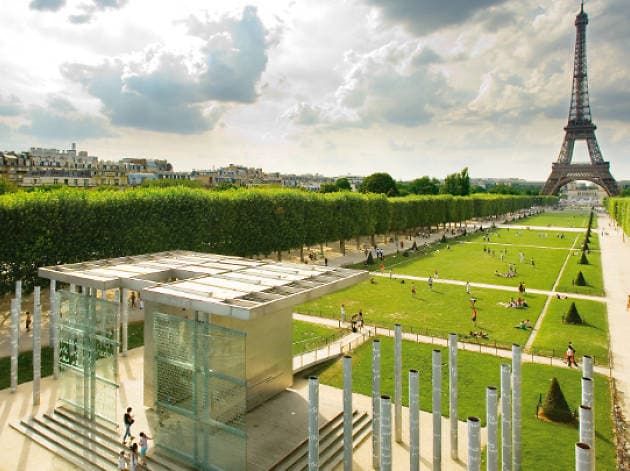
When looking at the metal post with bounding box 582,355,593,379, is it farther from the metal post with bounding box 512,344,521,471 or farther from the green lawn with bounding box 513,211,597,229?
the green lawn with bounding box 513,211,597,229

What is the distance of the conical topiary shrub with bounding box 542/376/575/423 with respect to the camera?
18078mm

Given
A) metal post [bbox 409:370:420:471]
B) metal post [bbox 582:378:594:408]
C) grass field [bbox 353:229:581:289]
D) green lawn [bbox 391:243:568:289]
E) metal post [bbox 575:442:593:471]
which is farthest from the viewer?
grass field [bbox 353:229:581:289]

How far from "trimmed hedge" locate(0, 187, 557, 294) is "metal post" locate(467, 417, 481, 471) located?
29.3 m

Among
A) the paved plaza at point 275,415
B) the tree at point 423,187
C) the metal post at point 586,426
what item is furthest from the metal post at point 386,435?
the tree at point 423,187

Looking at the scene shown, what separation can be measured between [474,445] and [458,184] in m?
133

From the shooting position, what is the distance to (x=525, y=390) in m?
21.0

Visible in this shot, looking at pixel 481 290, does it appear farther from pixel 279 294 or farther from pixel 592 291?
pixel 279 294

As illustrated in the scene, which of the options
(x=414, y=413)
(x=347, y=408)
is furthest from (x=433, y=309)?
(x=347, y=408)

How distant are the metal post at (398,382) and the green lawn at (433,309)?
12.5m

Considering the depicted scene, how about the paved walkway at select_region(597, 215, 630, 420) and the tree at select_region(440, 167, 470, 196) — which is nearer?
the paved walkway at select_region(597, 215, 630, 420)

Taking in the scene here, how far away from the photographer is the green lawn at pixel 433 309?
2981cm

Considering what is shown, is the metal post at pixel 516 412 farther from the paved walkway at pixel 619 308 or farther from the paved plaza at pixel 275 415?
the paved walkway at pixel 619 308

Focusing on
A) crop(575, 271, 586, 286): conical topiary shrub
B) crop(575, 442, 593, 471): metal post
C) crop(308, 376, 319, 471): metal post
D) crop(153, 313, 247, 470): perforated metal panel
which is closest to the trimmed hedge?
crop(153, 313, 247, 470): perforated metal panel

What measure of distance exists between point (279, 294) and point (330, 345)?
12.2 metres
